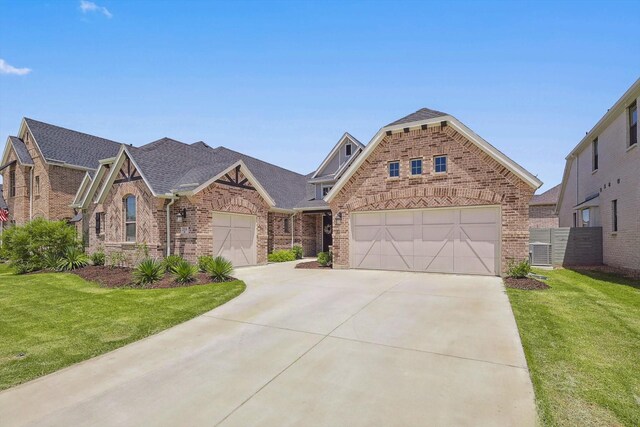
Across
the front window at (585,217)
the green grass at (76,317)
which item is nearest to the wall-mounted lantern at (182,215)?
the green grass at (76,317)

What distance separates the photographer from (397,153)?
556 inches

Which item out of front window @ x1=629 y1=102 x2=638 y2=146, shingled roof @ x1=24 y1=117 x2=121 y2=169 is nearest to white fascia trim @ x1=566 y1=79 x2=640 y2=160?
front window @ x1=629 y1=102 x2=638 y2=146

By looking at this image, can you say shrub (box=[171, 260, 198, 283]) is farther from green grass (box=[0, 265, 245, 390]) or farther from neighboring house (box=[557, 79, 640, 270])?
neighboring house (box=[557, 79, 640, 270])

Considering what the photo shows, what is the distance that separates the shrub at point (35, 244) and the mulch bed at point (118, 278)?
7.73 ft

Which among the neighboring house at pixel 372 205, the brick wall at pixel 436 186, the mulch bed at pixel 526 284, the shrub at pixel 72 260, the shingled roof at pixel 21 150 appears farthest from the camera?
the shingled roof at pixel 21 150

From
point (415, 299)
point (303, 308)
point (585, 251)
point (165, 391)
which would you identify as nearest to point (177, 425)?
point (165, 391)

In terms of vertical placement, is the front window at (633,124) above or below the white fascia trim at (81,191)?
above

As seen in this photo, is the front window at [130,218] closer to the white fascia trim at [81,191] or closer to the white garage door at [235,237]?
the white garage door at [235,237]

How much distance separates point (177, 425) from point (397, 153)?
41.7 ft

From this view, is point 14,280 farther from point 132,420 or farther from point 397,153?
point 397,153

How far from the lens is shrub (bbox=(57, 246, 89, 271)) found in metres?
15.7

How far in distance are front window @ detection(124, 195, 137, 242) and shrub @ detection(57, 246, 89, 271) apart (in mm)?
2819

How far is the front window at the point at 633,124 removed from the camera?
12.5m

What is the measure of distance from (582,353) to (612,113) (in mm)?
14349
